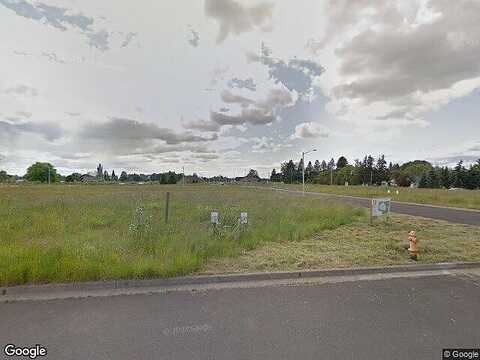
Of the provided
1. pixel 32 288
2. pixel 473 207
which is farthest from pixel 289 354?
pixel 473 207

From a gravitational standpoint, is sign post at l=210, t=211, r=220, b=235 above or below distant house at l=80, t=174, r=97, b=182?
below

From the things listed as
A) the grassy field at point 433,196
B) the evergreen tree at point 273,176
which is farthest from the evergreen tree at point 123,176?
the grassy field at point 433,196

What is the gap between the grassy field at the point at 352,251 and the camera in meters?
5.69

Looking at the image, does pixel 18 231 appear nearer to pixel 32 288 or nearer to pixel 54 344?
pixel 32 288

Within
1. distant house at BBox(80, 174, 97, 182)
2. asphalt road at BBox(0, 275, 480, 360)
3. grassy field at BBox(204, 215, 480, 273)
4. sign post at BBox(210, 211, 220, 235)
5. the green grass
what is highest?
distant house at BBox(80, 174, 97, 182)

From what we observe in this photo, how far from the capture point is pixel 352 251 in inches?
272

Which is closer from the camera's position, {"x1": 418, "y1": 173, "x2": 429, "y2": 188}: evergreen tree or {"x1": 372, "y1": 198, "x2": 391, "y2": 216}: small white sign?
{"x1": 372, "y1": 198, "x2": 391, "y2": 216}: small white sign

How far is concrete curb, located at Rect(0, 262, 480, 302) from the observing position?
4.33 m

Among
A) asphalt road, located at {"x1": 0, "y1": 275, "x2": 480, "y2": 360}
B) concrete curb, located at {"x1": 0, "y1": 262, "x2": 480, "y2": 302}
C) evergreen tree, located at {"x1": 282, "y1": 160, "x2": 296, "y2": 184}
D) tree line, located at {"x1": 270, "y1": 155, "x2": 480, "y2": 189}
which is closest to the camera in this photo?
asphalt road, located at {"x1": 0, "y1": 275, "x2": 480, "y2": 360}

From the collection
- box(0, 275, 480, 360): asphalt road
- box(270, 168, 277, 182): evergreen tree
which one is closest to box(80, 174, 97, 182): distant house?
box(270, 168, 277, 182): evergreen tree

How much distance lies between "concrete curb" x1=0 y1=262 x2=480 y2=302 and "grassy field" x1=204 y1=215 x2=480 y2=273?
242mm

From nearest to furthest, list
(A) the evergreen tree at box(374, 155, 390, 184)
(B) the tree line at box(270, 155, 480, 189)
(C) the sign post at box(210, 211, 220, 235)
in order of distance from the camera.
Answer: (C) the sign post at box(210, 211, 220, 235)
(B) the tree line at box(270, 155, 480, 189)
(A) the evergreen tree at box(374, 155, 390, 184)

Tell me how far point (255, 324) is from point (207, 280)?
169 cm

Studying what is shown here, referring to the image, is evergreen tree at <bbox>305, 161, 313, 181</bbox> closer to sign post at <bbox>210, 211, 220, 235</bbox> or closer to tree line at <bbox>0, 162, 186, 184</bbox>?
tree line at <bbox>0, 162, 186, 184</bbox>
